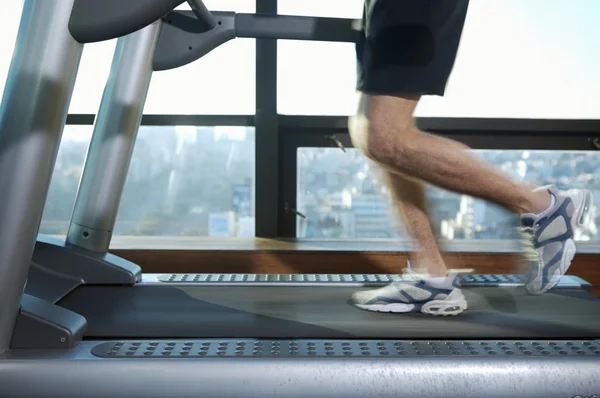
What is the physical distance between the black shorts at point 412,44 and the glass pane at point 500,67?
1092mm

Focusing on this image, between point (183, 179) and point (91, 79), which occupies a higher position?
point (91, 79)

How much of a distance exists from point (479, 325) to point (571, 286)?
1.94ft

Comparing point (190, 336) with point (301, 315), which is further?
point (301, 315)

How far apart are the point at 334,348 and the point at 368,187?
157 centimetres

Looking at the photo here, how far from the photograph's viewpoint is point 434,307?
150 centimetres

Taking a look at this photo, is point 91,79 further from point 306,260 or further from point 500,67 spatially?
point 500,67

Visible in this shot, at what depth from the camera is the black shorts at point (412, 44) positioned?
1489mm

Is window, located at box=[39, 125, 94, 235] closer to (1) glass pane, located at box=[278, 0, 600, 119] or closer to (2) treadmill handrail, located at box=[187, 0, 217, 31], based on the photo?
(1) glass pane, located at box=[278, 0, 600, 119]

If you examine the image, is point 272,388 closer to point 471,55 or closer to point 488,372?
point 488,372

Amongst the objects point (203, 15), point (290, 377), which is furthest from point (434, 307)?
point (203, 15)

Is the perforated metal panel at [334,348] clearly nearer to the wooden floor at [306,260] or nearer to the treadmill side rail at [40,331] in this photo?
the treadmill side rail at [40,331]

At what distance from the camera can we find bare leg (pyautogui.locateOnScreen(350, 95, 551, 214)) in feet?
4.87

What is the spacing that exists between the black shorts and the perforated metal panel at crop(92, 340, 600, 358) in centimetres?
59

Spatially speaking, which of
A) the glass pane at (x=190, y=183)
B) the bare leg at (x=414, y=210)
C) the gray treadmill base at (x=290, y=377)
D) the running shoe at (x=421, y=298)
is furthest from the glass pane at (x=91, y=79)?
the gray treadmill base at (x=290, y=377)
